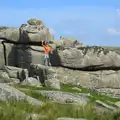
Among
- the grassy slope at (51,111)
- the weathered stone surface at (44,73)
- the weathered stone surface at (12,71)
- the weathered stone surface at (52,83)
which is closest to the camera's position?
the grassy slope at (51,111)

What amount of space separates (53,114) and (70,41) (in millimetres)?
32473

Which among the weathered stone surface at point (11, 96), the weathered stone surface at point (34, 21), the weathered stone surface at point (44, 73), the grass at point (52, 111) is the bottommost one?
the weathered stone surface at point (44, 73)

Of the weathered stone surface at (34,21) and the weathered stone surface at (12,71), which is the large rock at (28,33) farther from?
the weathered stone surface at (12,71)

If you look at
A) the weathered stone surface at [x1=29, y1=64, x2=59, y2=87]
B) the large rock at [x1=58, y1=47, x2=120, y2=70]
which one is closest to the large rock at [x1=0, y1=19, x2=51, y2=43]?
the large rock at [x1=58, y1=47, x2=120, y2=70]

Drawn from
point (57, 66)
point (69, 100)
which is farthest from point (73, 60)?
point (69, 100)

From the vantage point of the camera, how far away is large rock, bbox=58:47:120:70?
41406mm

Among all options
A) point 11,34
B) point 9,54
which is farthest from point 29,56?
point 11,34

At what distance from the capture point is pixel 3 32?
1731 inches

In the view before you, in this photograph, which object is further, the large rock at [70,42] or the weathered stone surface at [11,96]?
the large rock at [70,42]

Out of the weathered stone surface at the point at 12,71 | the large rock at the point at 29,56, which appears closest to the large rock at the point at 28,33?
the large rock at the point at 29,56

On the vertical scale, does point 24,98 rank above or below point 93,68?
above

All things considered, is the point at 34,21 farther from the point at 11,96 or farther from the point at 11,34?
the point at 11,96

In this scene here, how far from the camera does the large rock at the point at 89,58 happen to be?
136 feet

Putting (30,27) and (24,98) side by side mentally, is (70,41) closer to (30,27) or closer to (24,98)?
(30,27)
